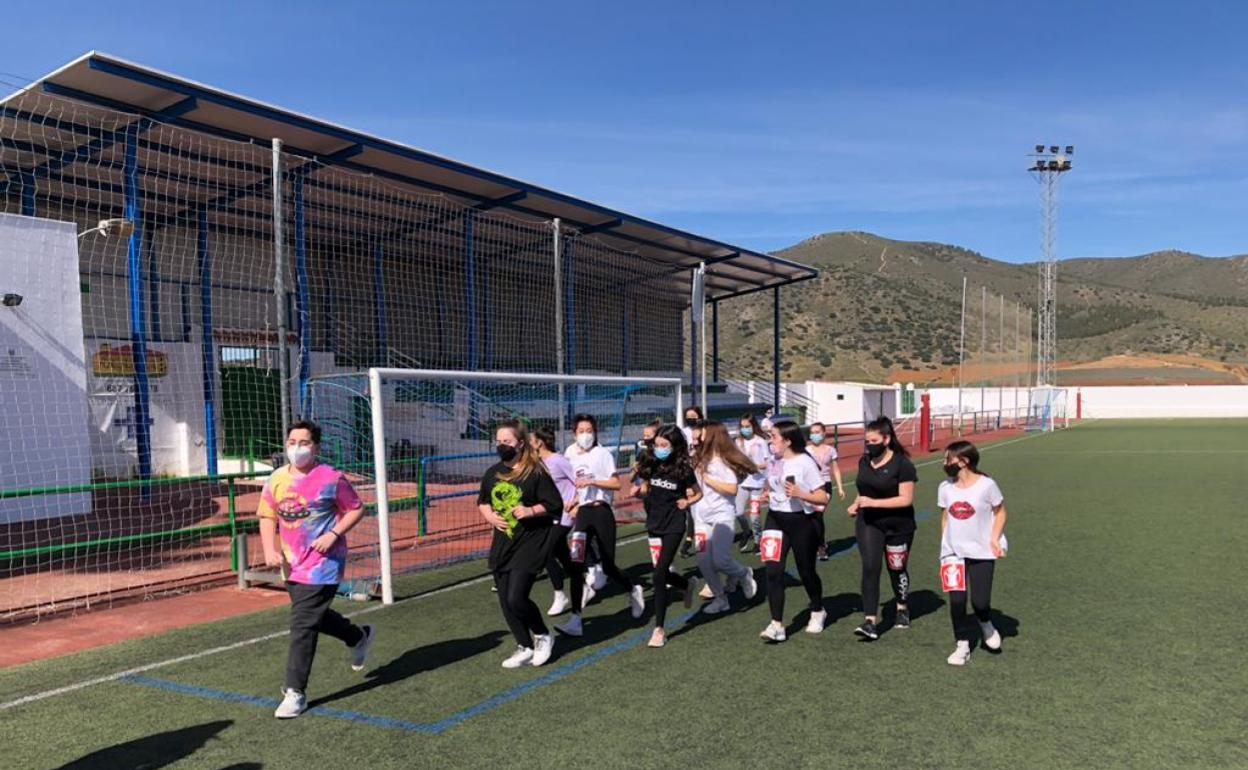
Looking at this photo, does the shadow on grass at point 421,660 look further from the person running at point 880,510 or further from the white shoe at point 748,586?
the person running at point 880,510

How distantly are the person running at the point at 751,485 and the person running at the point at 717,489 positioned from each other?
94.2 inches

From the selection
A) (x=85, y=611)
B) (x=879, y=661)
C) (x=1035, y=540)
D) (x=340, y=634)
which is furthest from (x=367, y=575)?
(x=1035, y=540)

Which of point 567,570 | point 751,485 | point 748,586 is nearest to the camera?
point 567,570

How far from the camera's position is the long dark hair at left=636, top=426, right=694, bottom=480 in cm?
649

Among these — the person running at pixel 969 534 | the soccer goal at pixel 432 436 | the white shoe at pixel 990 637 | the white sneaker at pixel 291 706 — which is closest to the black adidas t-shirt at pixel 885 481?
the person running at pixel 969 534

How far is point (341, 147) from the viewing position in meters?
16.1

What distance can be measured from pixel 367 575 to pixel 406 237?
1409cm

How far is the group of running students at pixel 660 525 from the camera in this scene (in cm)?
510

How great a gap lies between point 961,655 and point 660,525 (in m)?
2.26

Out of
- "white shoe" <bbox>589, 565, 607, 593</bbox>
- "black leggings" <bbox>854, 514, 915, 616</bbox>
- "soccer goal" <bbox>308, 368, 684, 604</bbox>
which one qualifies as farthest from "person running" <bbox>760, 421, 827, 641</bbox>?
"soccer goal" <bbox>308, 368, 684, 604</bbox>

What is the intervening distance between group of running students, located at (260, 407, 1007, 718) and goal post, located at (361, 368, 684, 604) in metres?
2.15

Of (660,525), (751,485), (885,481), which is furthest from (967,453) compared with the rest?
(751,485)

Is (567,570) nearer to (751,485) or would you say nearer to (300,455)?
(300,455)

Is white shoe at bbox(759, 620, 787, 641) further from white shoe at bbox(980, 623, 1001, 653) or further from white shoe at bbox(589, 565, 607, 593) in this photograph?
white shoe at bbox(589, 565, 607, 593)
